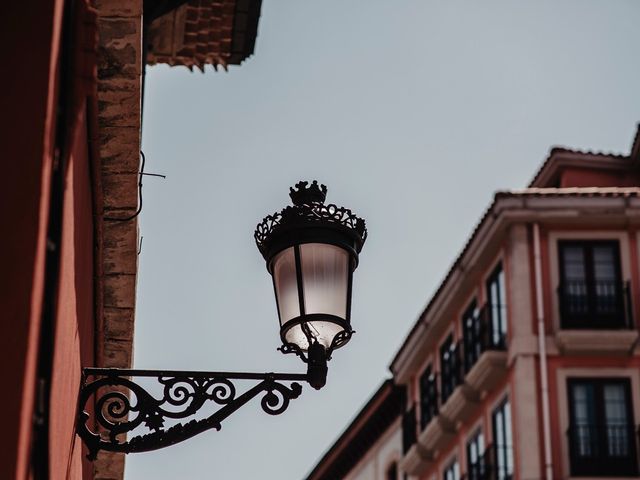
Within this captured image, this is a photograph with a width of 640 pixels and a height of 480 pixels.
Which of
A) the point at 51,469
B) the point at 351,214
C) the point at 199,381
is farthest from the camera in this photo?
the point at 351,214

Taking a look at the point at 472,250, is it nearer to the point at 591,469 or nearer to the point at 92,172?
the point at 591,469

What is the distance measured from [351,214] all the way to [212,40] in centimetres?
762

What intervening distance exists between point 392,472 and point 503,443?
1161 cm

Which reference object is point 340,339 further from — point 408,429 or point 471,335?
point 408,429

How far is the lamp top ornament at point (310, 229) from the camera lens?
20.8 feet

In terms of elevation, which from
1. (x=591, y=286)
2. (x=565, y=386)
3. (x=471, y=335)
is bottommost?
(x=565, y=386)

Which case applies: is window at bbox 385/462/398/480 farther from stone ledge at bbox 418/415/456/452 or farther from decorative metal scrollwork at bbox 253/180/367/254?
decorative metal scrollwork at bbox 253/180/367/254

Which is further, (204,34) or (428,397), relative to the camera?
(428,397)

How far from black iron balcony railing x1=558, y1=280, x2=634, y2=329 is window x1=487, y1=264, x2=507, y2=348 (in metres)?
1.47

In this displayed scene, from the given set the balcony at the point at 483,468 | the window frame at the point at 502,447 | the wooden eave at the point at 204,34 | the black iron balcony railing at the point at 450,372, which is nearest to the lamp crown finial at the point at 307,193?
the wooden eave at the point at 204,34

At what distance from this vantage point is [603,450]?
1231 inches

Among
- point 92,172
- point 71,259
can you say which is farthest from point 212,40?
point 71,259

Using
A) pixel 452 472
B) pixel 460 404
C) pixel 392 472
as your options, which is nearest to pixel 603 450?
pixel 460 404

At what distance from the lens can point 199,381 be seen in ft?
19.7
